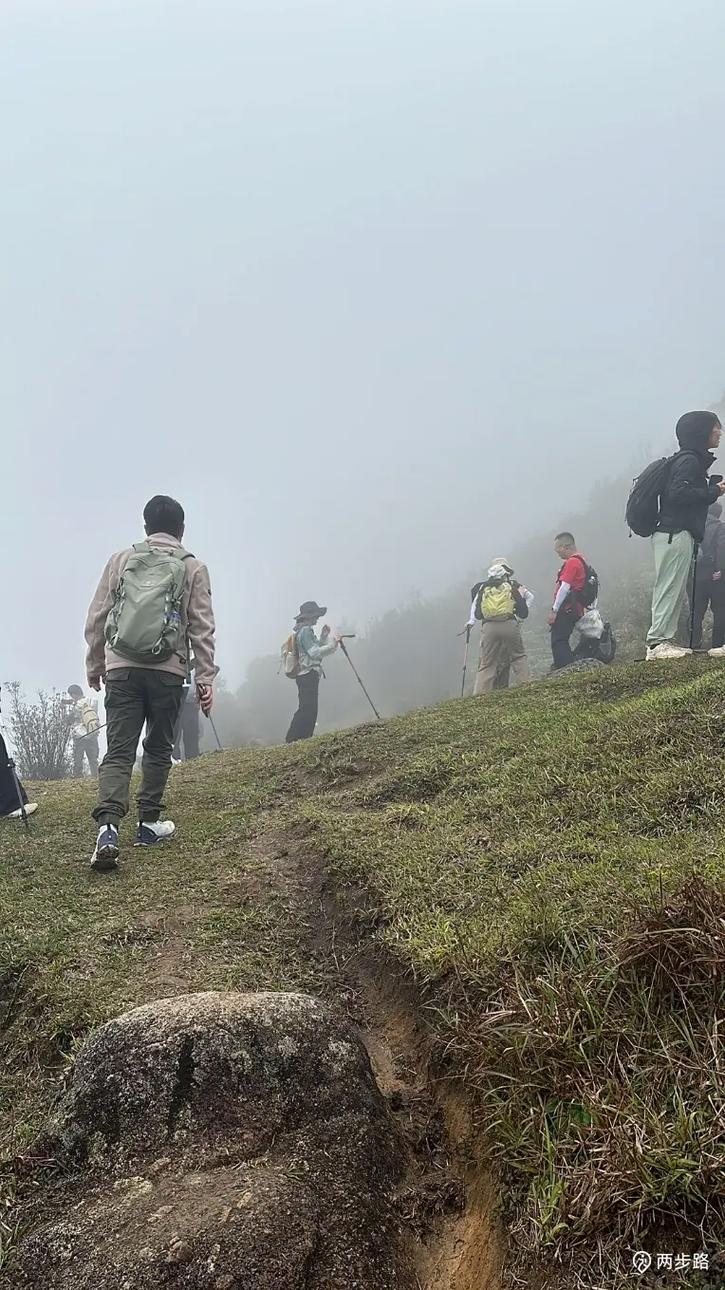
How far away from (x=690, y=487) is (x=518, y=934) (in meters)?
7.48

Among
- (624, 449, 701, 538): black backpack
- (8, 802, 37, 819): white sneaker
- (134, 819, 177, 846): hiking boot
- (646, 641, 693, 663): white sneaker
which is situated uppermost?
(624, 449, 701, 538): black backpack

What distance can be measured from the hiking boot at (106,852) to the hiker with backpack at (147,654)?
2 cm

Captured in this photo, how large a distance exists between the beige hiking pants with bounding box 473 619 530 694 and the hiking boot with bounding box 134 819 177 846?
7912mm

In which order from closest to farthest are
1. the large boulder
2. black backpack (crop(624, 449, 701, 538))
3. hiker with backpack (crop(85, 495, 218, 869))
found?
1. the large boulder
2. hiker with backpack (crop(85, 495, 218, 869))
3. black backpack (crop(624, 449, 701, 538))

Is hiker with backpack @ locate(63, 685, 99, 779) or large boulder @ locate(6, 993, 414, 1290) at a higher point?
hiker with backpack @ locate(63, 685, 99, 779)

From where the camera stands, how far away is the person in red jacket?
13.2 meters

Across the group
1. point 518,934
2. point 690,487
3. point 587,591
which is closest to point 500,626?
point 587,591

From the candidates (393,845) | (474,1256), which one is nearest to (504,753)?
(393,845)

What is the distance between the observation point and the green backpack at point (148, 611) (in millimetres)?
6043

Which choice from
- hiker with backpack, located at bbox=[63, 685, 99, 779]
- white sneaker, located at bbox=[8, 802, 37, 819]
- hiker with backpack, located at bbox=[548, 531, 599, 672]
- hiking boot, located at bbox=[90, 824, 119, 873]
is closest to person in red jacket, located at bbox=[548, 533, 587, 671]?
hiker with backpack, located at bbox=[548, 531, 599, 672]

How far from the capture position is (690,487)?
904 cm

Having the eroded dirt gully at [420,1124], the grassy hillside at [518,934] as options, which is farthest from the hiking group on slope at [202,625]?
the eroded dirt gully at [420,1124]

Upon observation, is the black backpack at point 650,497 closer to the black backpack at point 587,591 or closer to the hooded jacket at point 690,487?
the hooded jacket at point 690,487

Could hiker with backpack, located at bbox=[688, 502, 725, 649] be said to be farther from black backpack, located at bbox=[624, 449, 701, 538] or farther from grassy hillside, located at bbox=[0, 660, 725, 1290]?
grassy hillside, located at bbox=[0, 660, 725, 1290]
